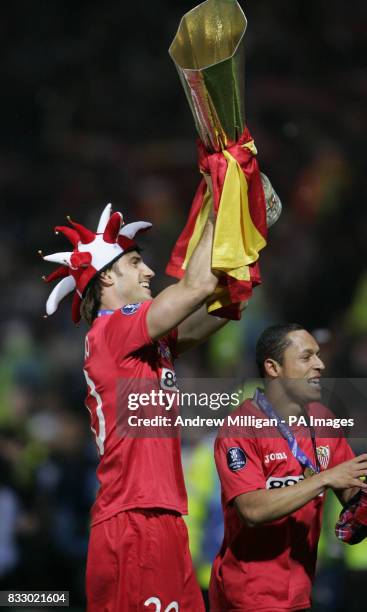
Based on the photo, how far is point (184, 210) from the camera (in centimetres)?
770

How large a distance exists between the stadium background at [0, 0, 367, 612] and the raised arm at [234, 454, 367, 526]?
2359mm

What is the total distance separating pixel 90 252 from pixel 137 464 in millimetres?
829

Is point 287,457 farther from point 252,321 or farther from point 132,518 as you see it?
point 252,321

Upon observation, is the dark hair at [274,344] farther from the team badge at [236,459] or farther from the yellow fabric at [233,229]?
the yellow fabric at [233,229]

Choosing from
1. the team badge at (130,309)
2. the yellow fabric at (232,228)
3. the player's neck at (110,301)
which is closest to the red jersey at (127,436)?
the team badge at (130,309)

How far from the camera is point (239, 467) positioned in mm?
3773

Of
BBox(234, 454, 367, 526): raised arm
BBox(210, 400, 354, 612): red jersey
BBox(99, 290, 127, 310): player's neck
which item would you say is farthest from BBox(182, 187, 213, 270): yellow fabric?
BBox(234, 454, 367, 526): raised arm

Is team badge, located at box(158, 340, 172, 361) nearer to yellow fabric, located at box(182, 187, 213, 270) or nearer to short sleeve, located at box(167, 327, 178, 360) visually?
short sleeve, located at box(167, 327, 178, 360)

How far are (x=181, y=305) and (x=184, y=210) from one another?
4.41 meters

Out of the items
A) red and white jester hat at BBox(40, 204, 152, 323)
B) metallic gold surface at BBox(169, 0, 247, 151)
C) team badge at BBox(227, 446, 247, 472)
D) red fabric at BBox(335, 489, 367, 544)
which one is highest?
metallic gold surface at BBox(169, 0, 247, 151)

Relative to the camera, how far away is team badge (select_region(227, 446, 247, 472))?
12.4 ft

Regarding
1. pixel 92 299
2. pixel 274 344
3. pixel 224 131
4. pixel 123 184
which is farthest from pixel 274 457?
pixel 123 184

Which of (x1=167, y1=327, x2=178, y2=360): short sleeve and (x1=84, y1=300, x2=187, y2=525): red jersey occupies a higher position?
(x1=167, y1=327, x2=178, y2=360): short sleeve

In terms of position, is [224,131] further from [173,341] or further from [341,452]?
[341,452]
